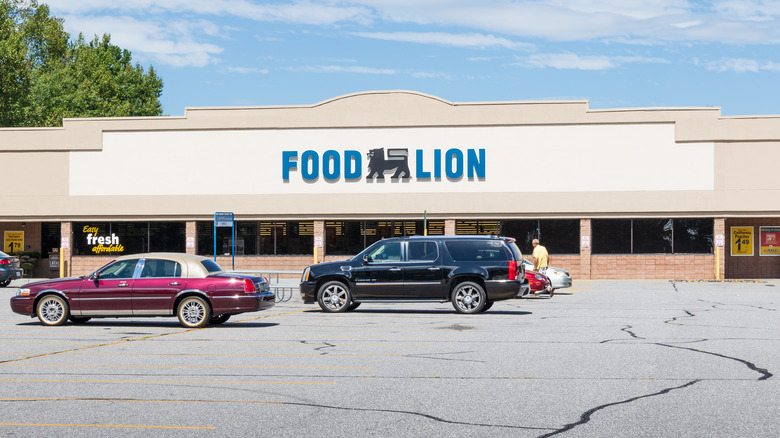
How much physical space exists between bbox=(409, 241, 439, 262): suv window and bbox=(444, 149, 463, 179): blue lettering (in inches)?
813

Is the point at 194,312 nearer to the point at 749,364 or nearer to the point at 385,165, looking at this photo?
the point at 749,364

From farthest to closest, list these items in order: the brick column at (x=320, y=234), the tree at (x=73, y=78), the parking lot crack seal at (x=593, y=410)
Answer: the tree at (x=73, y=78) < the brick column at (x=320, y=234) < the parking lot crack seal at (x=593, y=410)

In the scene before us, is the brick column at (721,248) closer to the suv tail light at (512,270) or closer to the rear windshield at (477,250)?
the rear windshield at (477,250)

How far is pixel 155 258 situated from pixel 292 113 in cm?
2514

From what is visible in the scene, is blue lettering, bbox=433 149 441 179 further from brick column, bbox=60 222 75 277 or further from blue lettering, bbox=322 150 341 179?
brick column, bbox=60 222 75 277

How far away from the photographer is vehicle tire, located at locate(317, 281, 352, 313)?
2197cm

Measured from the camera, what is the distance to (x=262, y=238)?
43.3m

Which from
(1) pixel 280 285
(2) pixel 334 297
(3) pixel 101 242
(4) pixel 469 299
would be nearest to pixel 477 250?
(4) pixel 469 299

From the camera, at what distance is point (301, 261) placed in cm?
4297

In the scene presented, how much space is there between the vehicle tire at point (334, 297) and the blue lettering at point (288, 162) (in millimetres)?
21463

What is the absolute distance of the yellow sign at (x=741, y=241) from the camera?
43.3 m

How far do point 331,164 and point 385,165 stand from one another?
8.20ft

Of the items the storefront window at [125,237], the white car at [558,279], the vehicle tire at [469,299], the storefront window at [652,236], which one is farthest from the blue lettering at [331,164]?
the vehicle tire at [469,299]

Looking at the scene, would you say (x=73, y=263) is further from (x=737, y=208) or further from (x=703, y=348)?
(x=703, y=348)
